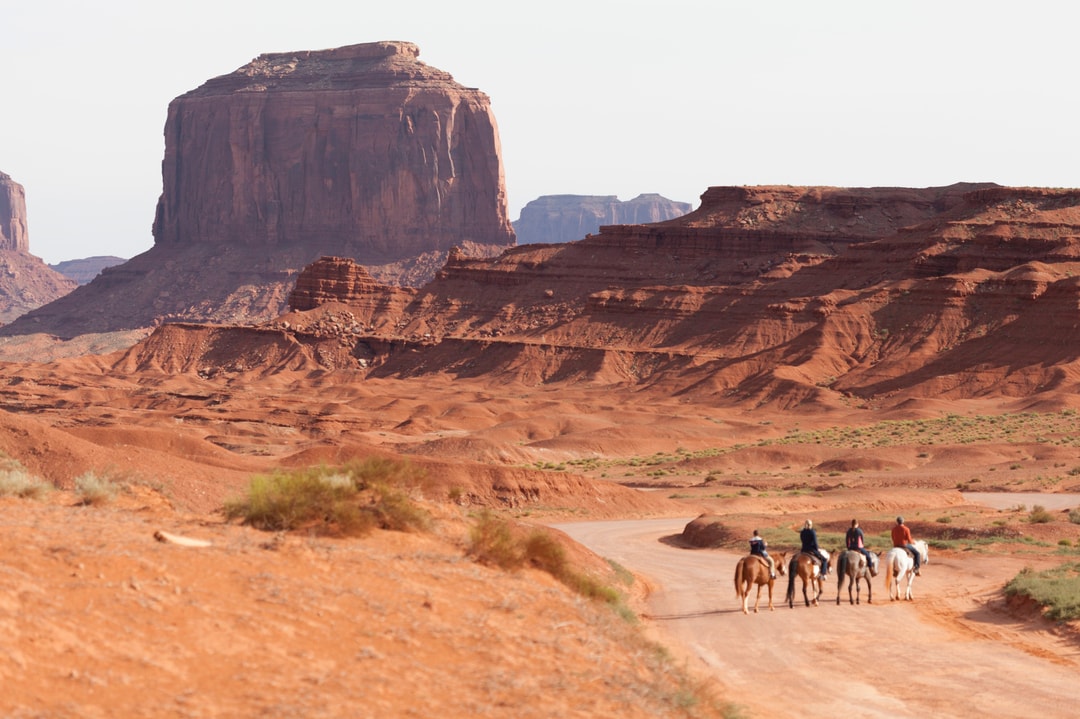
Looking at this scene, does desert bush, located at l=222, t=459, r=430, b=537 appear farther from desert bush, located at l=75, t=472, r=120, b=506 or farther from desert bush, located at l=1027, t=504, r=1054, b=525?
desert bush, located at l=1027, t=504, r=1054, b=525

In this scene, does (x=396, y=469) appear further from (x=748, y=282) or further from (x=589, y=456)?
(x=748, y=282)

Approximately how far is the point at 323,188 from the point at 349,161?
4.76 metres

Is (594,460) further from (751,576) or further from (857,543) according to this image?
(751,576)

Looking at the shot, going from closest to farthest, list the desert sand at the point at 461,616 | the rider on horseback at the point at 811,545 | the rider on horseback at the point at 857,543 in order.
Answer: the desert sand at the point at 461,616
the rider on horseback at the point at 811,545
the rider on horseback at the point at 857,543

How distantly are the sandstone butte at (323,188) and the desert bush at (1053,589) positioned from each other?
5968 inches

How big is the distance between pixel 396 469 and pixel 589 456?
2102 inches

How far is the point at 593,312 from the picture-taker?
118m

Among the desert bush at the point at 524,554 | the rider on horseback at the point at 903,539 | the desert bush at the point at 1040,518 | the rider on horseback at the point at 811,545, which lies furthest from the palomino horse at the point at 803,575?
the desert bush at the point at 1040,518

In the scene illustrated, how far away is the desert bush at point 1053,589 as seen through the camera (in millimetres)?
22609

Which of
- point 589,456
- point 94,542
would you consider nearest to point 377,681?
point 94,542

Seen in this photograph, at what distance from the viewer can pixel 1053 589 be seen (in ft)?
78.1

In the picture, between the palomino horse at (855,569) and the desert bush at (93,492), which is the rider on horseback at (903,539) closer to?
the palomino horse at (855,569)

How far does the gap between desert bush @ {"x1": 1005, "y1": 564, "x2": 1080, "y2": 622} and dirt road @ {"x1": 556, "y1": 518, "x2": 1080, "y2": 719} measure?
38 centimetres

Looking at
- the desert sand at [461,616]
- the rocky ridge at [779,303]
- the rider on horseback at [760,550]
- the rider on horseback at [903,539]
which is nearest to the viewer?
the desert sand at [461,616]
